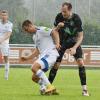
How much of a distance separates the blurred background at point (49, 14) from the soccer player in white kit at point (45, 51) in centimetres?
2155

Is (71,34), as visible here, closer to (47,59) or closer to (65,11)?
(65,11)

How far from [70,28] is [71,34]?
5.7 inches

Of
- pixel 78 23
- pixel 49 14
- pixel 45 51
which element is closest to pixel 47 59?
pixel 45 51

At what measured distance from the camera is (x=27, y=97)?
38.0 ft

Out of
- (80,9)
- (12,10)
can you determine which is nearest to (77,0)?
(80,9)

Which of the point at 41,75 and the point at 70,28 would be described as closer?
the point at 41,75

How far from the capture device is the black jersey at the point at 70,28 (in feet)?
40.6

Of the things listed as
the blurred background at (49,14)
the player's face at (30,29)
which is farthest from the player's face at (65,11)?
the blurred background at (49,14)

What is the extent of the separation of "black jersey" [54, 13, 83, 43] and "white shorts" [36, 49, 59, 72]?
675mm

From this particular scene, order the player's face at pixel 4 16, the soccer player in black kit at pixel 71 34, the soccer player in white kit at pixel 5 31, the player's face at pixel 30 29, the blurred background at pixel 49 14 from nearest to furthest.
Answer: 1. the player's face at pixel 30 29
2. the soccer player in black kit at pixel 71 34
3. the player's face at pixel 4 16
4. the soccer player in white kit at pixel 5 31
5. the blurred background at pixel 49 14

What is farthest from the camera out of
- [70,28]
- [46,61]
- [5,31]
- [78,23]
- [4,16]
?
[5,31]

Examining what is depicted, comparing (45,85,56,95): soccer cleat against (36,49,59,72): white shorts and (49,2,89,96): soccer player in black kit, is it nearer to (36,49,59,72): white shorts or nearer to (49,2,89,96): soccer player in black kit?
(36,49,59,72): white shorts

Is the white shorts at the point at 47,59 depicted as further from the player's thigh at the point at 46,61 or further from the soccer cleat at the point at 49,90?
the soccer cleat at the point at 49,90

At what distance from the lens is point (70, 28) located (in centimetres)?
1248
